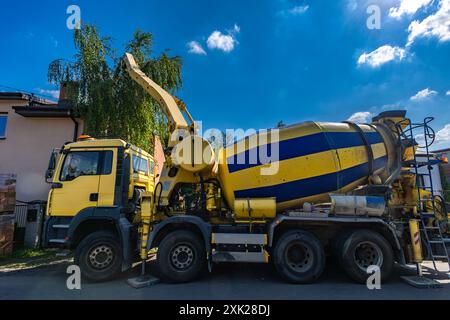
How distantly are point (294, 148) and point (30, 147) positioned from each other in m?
12.0

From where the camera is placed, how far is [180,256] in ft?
18.8

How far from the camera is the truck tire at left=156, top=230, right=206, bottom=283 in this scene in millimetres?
5598

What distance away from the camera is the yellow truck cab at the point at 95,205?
5.73 m

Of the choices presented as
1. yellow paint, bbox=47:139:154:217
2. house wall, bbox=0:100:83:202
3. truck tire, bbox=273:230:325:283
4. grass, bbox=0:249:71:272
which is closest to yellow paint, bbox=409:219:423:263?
truck tire, bbox=273:230:325:283

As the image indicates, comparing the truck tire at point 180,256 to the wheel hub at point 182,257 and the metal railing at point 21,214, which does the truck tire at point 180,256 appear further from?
the metal railing at point 21,214

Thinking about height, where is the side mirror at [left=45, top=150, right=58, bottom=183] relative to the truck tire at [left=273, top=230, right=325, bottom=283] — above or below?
above

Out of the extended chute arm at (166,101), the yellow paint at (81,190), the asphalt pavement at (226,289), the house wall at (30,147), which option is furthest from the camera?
the house wall at (30,147)

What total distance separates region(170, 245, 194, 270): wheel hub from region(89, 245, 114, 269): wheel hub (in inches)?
55.2

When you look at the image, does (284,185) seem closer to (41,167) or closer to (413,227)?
(413,227)

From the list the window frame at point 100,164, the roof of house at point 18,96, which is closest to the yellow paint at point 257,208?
the window frame at point 100,164

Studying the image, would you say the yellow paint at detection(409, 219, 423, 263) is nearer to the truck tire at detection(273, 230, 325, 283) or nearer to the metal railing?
the truck tire at detection(273, 230, 325, 283)

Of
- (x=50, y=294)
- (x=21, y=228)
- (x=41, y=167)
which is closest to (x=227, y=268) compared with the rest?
(x=50, y=294)

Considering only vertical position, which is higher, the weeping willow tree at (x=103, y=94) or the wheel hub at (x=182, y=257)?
the weeping willow tree at (x=103, y=94)

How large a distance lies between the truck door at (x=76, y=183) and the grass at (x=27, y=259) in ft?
6.83
